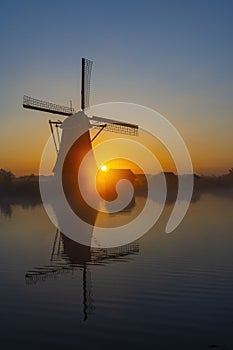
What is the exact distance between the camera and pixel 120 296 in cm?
1220

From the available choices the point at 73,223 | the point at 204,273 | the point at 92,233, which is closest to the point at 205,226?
the point at 92,233

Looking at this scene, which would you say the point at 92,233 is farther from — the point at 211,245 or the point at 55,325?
the point at 55,325

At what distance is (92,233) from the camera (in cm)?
2703

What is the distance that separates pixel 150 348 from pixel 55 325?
8.55 feet

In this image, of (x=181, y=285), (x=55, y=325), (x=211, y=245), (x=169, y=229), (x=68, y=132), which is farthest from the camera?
(x=68, y=132)

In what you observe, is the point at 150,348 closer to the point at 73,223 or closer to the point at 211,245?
the point at 211,245

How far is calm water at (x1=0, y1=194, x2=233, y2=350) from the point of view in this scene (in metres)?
9.03

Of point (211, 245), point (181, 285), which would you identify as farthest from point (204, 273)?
point (211, 245)

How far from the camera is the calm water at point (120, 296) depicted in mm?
9031

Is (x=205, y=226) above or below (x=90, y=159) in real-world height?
below

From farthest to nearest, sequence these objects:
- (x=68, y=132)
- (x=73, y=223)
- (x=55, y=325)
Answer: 1. (x=68, y=132)
2. (x=73, y=223)
3. (x=55, y=325)

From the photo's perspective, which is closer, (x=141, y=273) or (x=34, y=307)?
(x=34, y=307)

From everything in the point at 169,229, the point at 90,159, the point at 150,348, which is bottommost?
the point at 150,348

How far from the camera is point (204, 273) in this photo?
14.7 metres
